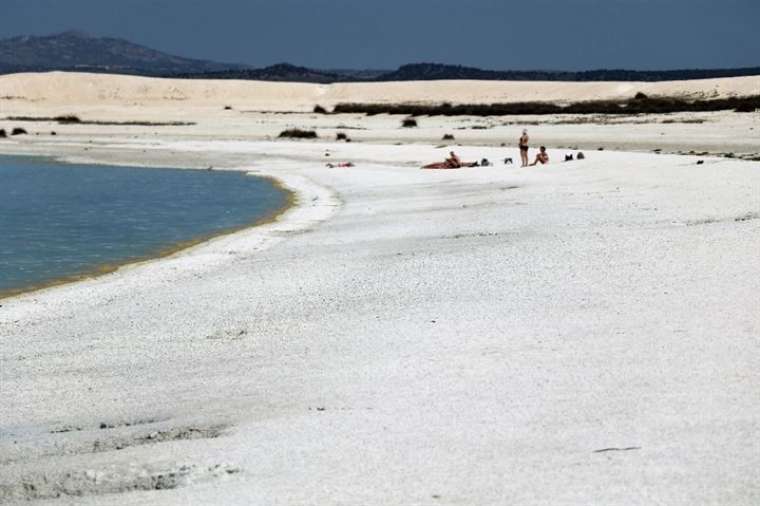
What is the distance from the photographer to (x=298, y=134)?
43.6 meters

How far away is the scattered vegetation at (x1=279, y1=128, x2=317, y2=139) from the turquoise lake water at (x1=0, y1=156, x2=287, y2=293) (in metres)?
10.2

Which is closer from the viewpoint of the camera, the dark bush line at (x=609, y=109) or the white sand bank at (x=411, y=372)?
the white sand bank at (x=411, y=372)

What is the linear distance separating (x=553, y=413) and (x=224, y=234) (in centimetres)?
1225

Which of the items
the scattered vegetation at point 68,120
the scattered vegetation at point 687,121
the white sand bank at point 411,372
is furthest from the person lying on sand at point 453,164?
the scattered vegetation at point 68,120

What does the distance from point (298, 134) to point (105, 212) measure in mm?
22079

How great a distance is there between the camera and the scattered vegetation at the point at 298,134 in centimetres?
4294

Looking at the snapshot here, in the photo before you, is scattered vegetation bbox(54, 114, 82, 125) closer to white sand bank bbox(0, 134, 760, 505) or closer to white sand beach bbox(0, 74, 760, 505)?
white sand beach bbox(0, 74, 760, 505)

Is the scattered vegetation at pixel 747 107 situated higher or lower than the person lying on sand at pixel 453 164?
higher

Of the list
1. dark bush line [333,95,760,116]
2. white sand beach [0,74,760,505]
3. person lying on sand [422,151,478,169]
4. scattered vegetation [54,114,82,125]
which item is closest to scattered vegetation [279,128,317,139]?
dark bush line [333,95,760,116]

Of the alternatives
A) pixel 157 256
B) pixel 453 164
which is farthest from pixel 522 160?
pixel 157 256

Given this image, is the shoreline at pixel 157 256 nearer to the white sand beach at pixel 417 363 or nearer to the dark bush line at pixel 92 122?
the white sand beach at pixel 417 363

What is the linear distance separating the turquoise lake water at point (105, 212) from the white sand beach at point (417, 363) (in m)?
1.39

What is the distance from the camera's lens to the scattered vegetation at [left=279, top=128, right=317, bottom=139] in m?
42.9

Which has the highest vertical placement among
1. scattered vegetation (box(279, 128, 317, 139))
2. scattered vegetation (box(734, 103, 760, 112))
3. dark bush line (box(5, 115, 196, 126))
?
scattered vegetation (box(734, 103, 760, 112))
